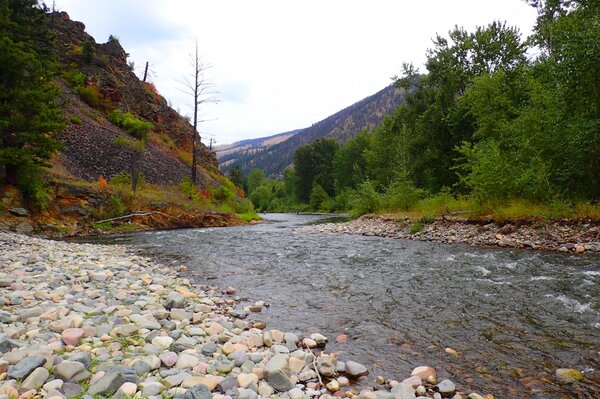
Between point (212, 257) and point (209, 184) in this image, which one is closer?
point (212, 257)

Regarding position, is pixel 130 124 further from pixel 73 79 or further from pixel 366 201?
pixel 366 201

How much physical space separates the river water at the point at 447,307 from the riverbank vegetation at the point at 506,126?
527 centimetres

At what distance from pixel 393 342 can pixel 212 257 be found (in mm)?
7874

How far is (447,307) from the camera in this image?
19.6ft

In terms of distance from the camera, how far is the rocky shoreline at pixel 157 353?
2.95 m

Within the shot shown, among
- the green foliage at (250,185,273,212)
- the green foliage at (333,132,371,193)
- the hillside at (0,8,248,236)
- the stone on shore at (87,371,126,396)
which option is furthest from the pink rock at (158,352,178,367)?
the green foliage at (250,185,273,212)

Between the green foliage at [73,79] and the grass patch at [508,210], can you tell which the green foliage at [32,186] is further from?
the green foliage at [73,79]

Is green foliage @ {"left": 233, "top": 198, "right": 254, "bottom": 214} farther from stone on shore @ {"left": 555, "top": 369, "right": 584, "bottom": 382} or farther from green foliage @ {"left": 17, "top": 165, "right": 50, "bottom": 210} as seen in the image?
stone on shore @ {"left": 555, "top": 369, "right": 584, "bottom": 382}

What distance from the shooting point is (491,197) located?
16062 mm

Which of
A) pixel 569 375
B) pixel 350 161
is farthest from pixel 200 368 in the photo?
pixel 350 161

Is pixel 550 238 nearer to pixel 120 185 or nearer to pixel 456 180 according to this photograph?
pixel 456 180

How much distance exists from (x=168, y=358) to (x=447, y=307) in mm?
4687

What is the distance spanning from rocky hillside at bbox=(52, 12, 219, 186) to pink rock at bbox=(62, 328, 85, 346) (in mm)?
19402

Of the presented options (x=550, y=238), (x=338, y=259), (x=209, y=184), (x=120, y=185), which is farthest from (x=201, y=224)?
(x=550, y=238)
